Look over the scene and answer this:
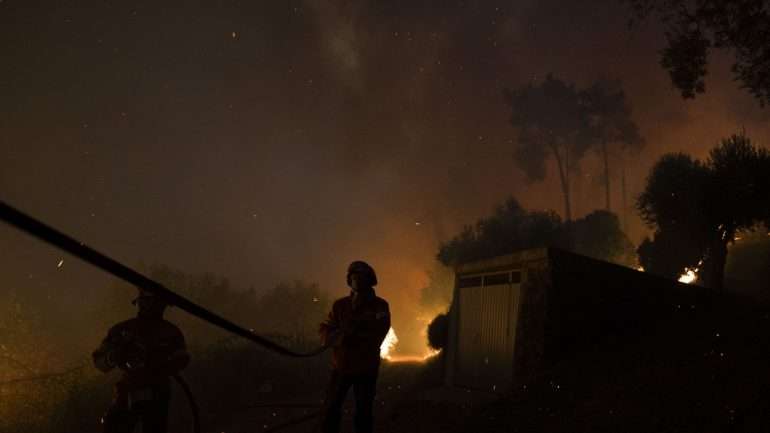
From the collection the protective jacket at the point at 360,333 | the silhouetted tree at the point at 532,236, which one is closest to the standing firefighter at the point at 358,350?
the protective jacket at the point at 360,333

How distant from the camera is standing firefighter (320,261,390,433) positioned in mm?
5242

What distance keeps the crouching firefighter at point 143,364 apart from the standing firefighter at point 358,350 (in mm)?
1905

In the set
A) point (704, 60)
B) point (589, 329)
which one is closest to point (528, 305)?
point (589, 329)

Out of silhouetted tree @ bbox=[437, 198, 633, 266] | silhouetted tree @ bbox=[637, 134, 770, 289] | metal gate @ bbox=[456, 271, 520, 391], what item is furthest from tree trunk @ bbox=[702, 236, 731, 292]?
metal gate @ bbox=[456, 271, 520, 391]

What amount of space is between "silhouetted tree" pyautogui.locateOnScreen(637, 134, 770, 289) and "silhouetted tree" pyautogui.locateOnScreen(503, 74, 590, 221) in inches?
890

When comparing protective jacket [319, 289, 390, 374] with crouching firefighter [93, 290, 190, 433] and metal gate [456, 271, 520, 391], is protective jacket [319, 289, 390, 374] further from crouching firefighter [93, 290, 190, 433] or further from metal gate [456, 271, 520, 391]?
metal gate [456, 271, 520, 391]

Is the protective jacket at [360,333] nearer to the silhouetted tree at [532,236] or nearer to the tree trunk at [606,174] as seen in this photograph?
the silhouetted tree at [532,236]

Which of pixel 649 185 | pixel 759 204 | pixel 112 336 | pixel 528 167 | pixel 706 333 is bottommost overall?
pixel 112 336

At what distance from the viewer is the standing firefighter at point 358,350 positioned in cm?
524

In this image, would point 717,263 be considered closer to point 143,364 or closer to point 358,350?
point 358,350

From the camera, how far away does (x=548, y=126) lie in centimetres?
4803

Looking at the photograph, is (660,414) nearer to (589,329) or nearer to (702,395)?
(702,395)

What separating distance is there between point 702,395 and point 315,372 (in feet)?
51.4

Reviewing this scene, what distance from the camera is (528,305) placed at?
11094 millimetres
